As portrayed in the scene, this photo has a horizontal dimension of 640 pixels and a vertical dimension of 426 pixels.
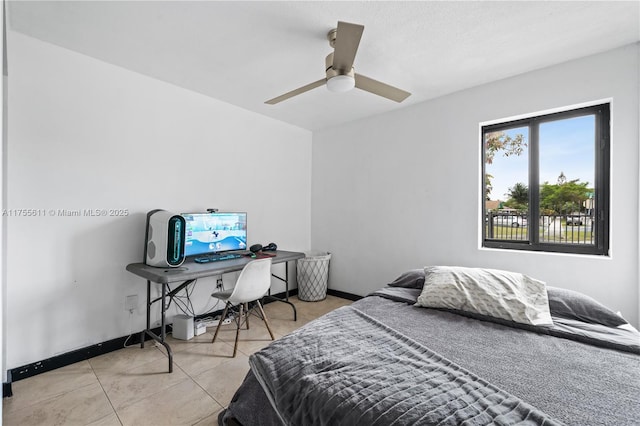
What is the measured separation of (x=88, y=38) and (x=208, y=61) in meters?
0.81

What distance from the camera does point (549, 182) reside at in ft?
8.64

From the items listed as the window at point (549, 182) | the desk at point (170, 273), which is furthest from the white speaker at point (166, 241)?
the window at point (549, 182)

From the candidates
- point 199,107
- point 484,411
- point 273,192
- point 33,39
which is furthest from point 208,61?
point 484,411

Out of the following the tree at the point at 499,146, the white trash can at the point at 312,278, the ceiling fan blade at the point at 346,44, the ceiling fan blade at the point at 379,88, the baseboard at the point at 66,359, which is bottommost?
the baseboard at the point at 66,359

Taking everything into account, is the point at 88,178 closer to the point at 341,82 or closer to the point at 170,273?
the point at 170,273

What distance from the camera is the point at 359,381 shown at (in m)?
1.14

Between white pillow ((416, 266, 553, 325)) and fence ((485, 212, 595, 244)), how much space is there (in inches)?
36.8

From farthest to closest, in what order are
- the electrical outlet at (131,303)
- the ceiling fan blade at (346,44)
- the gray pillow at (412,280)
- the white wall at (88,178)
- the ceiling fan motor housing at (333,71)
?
the electrical outlet at (131,303)
the gray pillow at (412,280)
the white wall at (88,178)
the ceiling fan motor housing at (333,71)
the ceiling fan blade at (346,44)

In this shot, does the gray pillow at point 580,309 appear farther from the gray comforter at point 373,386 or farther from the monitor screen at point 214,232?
the monitor screen at point 214,232

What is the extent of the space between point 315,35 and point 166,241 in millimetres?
1918

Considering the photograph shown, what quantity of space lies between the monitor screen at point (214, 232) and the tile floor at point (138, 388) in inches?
34.3

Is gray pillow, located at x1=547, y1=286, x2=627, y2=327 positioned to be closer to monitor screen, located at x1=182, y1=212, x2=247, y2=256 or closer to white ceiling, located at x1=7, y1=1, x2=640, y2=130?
white ceiling, located at x1=7, y1=1, x2=640, y2=130

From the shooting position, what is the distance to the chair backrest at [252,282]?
7.93ft

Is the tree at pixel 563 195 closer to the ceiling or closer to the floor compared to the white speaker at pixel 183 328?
closer to the ceiling
